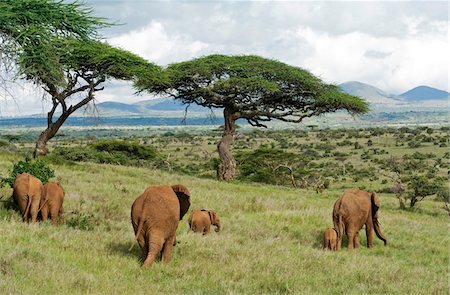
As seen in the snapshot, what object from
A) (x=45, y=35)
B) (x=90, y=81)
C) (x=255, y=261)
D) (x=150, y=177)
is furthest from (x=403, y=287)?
(x=90, y=81)

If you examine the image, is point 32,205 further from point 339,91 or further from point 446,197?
point 446,197

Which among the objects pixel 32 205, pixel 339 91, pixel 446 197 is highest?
pixel 339 91

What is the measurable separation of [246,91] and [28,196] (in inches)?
862

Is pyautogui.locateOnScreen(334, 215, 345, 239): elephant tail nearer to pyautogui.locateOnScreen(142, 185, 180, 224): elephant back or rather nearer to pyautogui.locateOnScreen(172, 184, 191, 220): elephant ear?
pyautogui.locateOnScreen(172, 184, 191, 220): elephant ear

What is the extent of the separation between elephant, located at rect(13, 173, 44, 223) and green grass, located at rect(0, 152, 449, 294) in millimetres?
313

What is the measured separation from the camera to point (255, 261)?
9.38m

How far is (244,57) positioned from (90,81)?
11.5 m

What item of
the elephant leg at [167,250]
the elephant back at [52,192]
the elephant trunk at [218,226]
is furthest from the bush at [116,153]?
the elephant leg at [167,250]

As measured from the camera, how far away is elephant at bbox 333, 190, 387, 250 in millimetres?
12055

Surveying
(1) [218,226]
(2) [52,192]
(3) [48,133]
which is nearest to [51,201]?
(2) [52,192]

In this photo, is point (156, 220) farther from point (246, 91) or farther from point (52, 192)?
point (246, 91)

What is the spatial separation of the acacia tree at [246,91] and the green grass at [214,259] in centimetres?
1697

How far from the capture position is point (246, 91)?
3156cm

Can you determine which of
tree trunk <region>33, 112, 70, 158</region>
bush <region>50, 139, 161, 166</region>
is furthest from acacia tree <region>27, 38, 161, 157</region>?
bush <region>50, 139, 161, 166</region>
